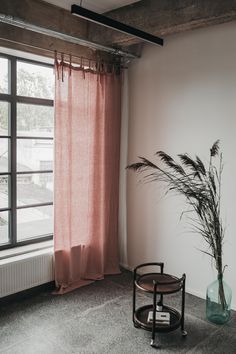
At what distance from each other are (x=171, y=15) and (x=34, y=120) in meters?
1.91

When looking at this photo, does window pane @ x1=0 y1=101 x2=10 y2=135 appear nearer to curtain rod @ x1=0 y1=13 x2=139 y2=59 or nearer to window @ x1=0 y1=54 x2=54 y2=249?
window @ x1=0 y1=54 x2=54 y2=249

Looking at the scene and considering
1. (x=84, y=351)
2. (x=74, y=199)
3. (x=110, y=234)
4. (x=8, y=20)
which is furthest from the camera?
(x=110, y=234)

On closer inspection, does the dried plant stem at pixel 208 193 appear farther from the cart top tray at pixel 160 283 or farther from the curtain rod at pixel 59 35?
the curtain rod at pixel 59 35

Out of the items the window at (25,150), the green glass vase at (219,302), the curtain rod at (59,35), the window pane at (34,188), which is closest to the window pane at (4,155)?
the window at (25,150)

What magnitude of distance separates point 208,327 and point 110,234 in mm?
1696

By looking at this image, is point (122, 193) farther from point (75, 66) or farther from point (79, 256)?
point (75, 66)

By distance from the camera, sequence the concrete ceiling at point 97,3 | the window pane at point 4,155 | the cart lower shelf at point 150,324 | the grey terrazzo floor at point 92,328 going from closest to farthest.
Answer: the grey terrazzo floor at point 92,328 < the cart lower shelf at point 150,324 < the concrete ceiling at point 97,3 < the window pane at point 4,155

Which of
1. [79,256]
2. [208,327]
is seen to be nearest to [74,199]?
[79,256]

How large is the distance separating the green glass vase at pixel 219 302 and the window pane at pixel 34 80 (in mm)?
2837

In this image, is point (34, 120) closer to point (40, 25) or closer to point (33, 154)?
point (33, 154)

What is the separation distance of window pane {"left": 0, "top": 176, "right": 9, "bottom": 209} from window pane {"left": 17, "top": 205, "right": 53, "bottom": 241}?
0.68 ft

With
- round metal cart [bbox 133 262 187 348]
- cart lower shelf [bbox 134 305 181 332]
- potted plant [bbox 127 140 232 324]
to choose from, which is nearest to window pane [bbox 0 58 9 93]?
potted plant [bbox 127 140 232 324]

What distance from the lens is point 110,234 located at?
14.9ft

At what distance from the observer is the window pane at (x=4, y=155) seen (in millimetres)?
3895
